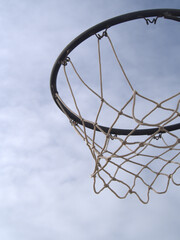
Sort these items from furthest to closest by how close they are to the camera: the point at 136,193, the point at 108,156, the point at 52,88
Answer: the point at 52,88, the point at 136,193, the point at 108,156

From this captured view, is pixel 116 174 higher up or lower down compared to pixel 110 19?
lower down

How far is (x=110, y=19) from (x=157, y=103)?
→ 0.95 meters

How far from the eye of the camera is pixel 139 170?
289 cm

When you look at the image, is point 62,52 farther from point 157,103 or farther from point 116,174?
point 116,174

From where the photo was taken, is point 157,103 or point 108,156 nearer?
point 157,103

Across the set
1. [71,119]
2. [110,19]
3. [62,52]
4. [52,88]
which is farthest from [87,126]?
[110,19]

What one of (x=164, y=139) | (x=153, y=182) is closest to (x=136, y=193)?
(x=153, y=182)

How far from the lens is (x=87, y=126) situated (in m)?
3.18

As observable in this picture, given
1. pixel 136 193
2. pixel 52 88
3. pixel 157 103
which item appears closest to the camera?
pixel 157 103

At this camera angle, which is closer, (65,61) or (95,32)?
(95,32)

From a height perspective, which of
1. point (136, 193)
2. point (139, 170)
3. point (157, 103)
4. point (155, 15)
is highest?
point (155, 15)

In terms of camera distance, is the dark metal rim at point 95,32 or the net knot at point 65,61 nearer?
the dark metal rim at point 95,32

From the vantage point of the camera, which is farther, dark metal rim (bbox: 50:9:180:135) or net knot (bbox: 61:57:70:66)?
net knot (bbox: 61:57:70:66)

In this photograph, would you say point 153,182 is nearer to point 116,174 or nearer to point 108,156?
point 116,174
